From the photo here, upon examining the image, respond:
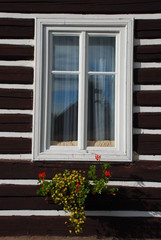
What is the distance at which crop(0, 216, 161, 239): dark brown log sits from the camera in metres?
3.58

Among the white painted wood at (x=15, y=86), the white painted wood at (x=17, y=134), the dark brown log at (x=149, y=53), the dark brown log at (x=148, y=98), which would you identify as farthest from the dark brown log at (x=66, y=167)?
the dark brown log at (x=149, y=53)

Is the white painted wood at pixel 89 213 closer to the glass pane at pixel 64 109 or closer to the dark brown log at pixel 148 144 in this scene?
the dark brown log at pixel 148 144

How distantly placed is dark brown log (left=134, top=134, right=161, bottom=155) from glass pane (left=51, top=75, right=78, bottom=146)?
84 centimetres

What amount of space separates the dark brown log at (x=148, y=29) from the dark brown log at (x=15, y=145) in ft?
6.62

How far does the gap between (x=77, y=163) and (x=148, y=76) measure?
4.77 feet

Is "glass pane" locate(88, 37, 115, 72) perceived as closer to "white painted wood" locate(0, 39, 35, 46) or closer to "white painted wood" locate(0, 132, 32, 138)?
"white painted wood" locate(0, 39, 35, 46)

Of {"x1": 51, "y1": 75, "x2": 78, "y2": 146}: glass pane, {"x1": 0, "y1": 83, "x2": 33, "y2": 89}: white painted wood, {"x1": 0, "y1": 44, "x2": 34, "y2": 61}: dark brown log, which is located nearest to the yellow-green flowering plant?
{"x1": 51, "y1": 75, "x2": 78, "y2": 146}: glass pane

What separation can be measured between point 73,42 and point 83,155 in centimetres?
151

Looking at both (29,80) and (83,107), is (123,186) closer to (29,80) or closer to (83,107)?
(83,107)

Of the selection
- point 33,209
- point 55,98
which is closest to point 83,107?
point 55,98

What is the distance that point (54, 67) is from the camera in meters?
3.74

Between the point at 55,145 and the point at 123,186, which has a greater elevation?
the point at 55,145

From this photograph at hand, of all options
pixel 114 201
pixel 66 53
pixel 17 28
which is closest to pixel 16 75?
pixel 17 28

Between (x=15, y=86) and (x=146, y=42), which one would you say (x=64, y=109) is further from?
(x=146, y=42)
